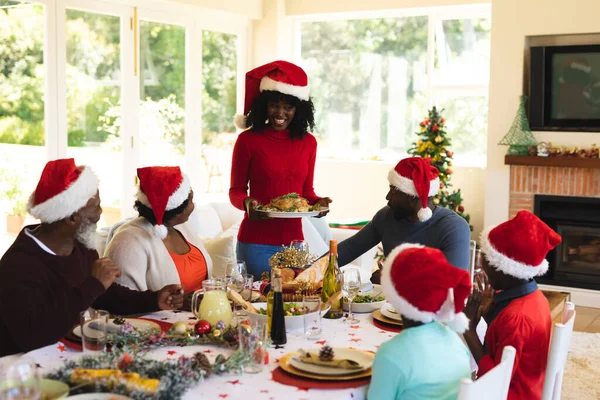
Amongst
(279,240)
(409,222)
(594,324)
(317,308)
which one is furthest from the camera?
(594,324)

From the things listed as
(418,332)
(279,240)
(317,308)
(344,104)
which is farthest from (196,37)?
(418,332)

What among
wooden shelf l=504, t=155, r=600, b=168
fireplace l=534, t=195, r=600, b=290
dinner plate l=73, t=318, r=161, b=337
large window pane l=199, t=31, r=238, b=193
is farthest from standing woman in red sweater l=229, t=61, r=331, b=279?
large window pane l=199, t=31, r=238, b=193

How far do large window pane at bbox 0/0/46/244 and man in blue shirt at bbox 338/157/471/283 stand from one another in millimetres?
3271

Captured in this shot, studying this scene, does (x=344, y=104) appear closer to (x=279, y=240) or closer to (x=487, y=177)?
(x=487, y=177)

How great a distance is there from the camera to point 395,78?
7535mm

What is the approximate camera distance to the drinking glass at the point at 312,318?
2357mm

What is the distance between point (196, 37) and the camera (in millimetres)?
7086

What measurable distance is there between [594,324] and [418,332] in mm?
4013

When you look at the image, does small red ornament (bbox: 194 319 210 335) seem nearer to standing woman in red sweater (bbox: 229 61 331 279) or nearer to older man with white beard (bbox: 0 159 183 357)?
older man with white beard (bbox: 0 159 183 357)

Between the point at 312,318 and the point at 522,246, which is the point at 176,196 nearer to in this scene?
the point at 312,318

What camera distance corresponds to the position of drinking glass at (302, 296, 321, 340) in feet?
7.73

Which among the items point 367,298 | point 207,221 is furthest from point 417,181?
point 207,221

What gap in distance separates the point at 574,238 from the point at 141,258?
4395 mm

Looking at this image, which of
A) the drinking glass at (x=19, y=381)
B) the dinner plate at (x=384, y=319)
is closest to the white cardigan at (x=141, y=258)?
the dinner plate at (x=384, y=319)
